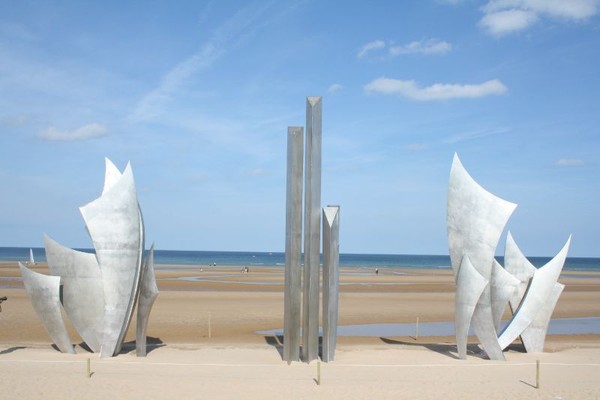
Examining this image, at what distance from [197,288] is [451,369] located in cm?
2687

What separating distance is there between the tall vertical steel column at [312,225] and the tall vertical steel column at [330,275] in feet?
0.64

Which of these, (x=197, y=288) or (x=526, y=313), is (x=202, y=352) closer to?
(x=526, y=313)

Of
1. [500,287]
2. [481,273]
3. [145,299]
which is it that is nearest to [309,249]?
[145,299]

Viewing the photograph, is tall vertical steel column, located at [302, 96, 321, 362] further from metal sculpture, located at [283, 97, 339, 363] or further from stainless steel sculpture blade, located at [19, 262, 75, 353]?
stainless steel sculpture blade, located at [19, 262, 75, 353]

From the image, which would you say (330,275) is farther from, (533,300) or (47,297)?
(47,297)

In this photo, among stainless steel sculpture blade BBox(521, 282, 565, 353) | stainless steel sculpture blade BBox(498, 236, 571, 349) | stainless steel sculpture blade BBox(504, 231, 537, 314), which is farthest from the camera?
stainless steel sculpture blade BBox(504, 231, 537, 314)

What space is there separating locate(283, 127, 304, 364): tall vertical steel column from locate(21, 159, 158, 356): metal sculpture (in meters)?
3.24

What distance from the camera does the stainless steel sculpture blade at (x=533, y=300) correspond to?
16.6m

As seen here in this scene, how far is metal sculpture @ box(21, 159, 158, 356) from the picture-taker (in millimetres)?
15484

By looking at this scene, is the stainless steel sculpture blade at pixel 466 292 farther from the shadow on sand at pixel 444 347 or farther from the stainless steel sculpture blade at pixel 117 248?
the stainless steel sculpture blade at pixel 117 248

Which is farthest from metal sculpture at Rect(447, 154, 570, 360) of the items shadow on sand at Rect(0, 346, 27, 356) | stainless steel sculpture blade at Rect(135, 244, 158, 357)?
shadow on sand at Rect(0, 346, 27, 356)

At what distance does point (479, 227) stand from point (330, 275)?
387 centimetres

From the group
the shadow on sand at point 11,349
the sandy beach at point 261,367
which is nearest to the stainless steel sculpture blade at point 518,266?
the sandy beach at point 261,367

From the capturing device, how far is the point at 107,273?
51.4 ft
